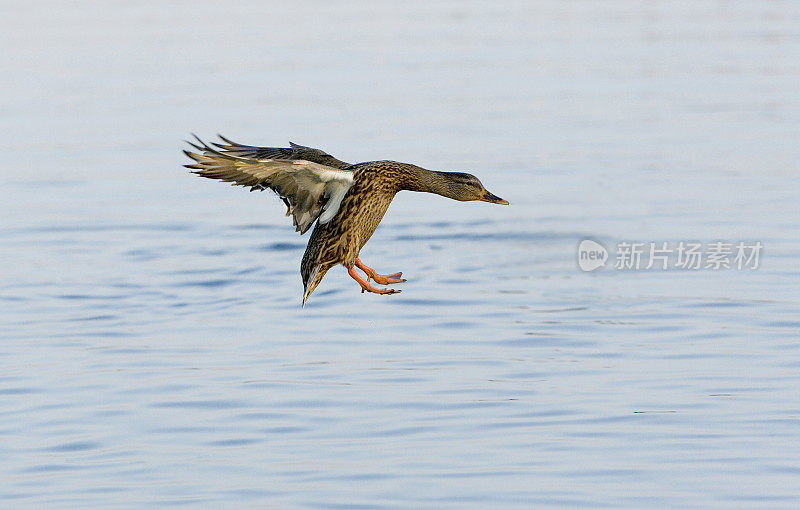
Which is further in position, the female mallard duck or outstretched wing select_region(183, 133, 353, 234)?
the female mallard duck

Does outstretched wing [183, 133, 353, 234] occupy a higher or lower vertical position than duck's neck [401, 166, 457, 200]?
lower

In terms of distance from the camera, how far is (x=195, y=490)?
795 cm

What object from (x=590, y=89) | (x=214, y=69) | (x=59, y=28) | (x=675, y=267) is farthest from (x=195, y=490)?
(x=59, y=28)

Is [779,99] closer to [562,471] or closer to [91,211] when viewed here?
[91,211]

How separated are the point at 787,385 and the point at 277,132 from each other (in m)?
9.22

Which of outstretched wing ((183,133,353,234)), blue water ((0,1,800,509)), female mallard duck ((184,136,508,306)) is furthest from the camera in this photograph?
blue water ((0,1,800,509))

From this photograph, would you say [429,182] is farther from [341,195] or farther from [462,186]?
[341,195]

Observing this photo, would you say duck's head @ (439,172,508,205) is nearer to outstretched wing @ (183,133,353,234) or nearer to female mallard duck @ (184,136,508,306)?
female mallard duck @ (184,136,508,306)

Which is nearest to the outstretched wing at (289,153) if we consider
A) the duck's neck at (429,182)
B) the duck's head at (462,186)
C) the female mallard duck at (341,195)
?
the female mallard duck at (341,195)

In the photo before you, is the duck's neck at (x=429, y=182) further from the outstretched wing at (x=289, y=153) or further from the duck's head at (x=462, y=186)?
the outstretched wing at (x=289, y=153)

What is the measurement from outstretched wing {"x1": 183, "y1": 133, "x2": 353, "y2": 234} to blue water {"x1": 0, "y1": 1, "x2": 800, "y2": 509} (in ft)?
Result: 4.67

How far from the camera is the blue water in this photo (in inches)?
324

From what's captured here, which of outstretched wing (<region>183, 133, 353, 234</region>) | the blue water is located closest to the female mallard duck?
outstretched wing (<region>183, 133, 353, 234</region>)

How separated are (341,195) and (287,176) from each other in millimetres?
423
